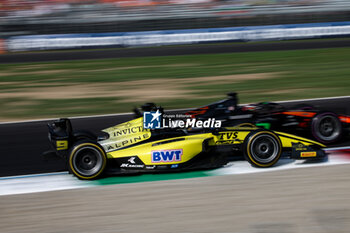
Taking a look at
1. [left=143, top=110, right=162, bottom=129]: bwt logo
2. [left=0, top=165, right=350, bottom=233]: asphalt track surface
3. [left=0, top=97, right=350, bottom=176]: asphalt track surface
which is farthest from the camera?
[left=0, top=97, right=350, bottom=176]: asphalt track surface

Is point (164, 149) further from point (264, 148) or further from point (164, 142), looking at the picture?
point (264, 148)

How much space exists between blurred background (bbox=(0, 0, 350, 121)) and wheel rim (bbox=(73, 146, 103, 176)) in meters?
4.70

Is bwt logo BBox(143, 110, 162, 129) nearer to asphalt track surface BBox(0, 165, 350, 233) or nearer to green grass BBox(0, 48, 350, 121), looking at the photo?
asphalt track surface BBox(0, 165, 350, 233)

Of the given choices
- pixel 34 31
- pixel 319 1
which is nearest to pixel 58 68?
pixel 34 31

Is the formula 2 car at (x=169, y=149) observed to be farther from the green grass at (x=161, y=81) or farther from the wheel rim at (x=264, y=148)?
the green grass at (x=161, y=81)

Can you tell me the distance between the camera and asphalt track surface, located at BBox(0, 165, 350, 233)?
13.4ft

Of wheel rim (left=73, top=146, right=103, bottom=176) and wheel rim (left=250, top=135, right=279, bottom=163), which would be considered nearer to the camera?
wheel rim (left=73, top=146, right=103, bottom=176)

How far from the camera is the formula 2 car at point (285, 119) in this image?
6.52 metres

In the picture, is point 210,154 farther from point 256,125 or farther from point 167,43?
point 167,43

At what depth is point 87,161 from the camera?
18.0 ft

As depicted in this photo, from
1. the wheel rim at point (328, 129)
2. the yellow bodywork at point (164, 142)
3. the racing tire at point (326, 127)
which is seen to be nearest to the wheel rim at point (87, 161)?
the yellow bodywork at point (164, 142)

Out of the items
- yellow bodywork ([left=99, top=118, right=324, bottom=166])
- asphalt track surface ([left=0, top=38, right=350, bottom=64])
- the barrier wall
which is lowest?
yellow bodywork ([left=99, top=118, right=324, bottom=166])

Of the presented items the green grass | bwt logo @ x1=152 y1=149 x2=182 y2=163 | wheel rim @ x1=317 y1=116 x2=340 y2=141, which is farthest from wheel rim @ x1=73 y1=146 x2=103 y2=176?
the green grass

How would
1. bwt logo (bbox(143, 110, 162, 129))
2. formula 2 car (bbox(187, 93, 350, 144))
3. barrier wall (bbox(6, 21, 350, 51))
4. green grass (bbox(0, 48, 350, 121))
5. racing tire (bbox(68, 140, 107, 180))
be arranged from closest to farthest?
1. racing tire (bbox(68, 140, 107, 180))
2. bwt logo (bbox(143, 110, 162, 129))
3. formula 2 car (bbox(187, 93, 350, 144))
4. green grass (bbox(0, 48, 350, 121))
5. barrier wall (bbox(6, 21, 350, 51))
